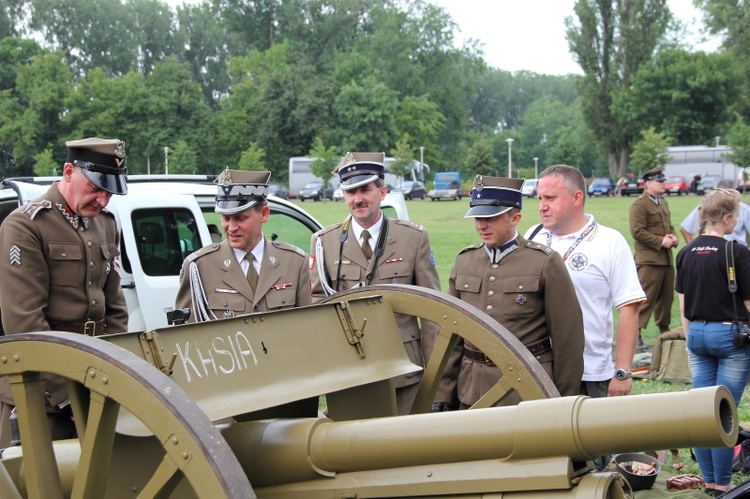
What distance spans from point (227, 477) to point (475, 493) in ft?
2.57

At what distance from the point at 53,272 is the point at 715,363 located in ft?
13.1

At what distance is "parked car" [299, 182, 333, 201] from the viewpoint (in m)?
58.6

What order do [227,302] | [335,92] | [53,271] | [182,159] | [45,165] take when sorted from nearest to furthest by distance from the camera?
[53,271], [227,302], [45,165], [182,159], [335,92]

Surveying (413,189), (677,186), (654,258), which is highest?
(654,258)

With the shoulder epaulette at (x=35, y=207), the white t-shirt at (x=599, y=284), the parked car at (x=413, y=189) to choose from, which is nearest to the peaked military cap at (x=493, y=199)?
the white t-shirt at (x=599, y=284)

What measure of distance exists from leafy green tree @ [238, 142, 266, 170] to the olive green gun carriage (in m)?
60.9

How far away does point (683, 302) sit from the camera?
604 centimetres

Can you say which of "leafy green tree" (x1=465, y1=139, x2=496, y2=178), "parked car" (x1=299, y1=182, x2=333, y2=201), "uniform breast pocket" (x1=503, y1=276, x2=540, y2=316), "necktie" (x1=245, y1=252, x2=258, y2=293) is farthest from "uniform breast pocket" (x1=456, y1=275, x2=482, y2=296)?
"leafy green tree" (x1=465, y1=139, x2=496, y2=178)

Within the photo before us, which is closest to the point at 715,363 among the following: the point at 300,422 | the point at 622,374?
the point at 622,374

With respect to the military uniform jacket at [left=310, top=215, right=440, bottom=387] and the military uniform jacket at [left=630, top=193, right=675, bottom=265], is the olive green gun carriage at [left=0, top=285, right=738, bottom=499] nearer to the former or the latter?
the military uniform jacket at [left=310, top=215, right=440, bottom=387]

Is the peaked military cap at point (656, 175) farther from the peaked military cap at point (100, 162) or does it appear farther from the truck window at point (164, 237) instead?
the peaked military cap at point (100, 162)

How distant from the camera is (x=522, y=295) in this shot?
4.25 m

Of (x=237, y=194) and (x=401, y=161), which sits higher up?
(x=237, y=194)

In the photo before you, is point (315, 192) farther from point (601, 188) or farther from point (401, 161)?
point (601, 188)
